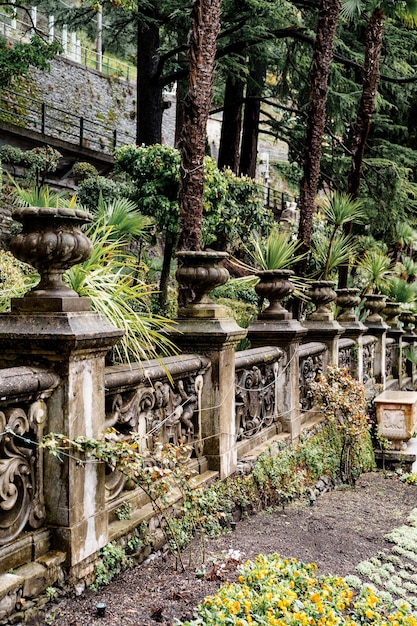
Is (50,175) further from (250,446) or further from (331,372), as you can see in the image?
(250,446)

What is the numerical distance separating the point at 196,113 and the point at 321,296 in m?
3.27

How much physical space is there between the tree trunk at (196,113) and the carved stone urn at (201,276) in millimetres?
2292

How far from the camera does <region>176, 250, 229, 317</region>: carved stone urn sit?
19.6 feet

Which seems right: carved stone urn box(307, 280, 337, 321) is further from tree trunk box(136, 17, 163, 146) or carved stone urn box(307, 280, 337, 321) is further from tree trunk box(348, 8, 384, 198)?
tree trunk box(136, 17, 163, 146)

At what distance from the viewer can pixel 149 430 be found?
5035mm

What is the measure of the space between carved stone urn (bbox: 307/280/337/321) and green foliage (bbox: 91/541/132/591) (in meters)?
6.41

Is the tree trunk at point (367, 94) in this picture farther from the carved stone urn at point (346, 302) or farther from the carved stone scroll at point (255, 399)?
the carved stone scroll at point (255, 399)

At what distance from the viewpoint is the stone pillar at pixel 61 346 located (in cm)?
388

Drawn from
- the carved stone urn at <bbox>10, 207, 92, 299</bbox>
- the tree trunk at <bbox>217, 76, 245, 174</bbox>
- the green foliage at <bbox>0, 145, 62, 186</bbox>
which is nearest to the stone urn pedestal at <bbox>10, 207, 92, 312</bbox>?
the carved stone urn at <bbox>10, 207, 92, 299</bbox>

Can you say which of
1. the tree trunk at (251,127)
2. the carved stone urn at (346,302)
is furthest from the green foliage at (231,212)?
the carved stone urn at (346,302)

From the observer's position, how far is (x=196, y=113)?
336 inches

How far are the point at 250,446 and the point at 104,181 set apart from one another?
9.55 metres

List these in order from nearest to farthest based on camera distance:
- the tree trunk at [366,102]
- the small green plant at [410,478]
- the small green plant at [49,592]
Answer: the small green plant at [49,592] → the small green plant at [410,478] → the tree trunk at [366,102]

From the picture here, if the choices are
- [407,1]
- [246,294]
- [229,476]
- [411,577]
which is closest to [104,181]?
[246,294]
